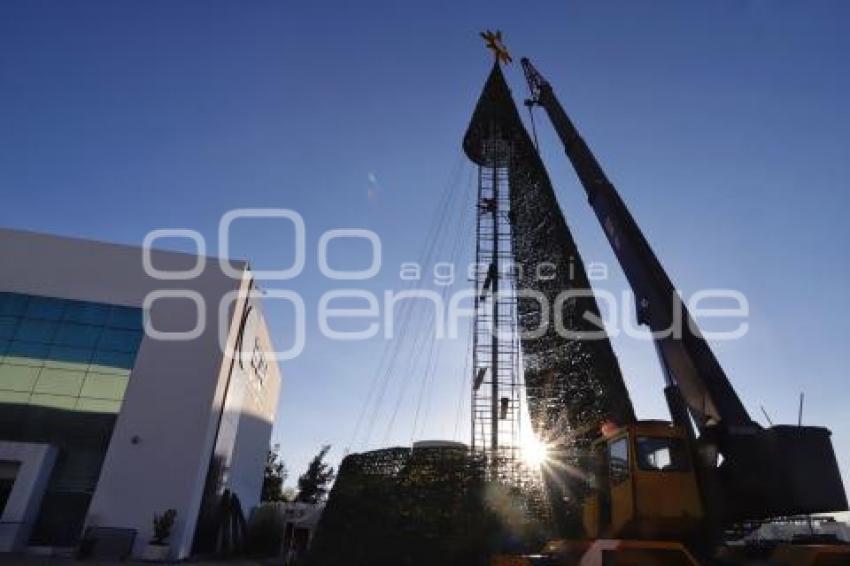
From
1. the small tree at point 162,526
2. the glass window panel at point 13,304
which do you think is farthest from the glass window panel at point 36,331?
the small tree at point 162,526

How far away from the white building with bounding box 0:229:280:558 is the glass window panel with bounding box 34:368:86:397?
37mm

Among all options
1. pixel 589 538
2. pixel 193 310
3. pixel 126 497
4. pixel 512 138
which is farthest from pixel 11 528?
pixel 512 138

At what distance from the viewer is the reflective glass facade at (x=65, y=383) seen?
1750 centimetres

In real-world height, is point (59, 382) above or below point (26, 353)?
below

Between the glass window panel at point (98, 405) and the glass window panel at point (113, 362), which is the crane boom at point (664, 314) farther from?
the glass window panel at point (98, 405)

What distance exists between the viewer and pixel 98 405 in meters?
18.4

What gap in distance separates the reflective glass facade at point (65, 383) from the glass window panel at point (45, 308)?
0.03 metres

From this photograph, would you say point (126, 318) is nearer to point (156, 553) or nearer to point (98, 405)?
point (98, 405)

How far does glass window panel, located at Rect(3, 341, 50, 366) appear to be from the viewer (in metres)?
18.8

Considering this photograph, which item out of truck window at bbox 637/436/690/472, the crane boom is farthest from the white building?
truck window at bbox 637/436/690/472

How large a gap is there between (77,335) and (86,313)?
34.9 inches

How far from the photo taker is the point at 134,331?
19672 mm

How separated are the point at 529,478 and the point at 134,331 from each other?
1513 cm

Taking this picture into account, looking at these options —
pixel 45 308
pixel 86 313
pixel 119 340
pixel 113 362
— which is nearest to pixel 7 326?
pixel 45 308
